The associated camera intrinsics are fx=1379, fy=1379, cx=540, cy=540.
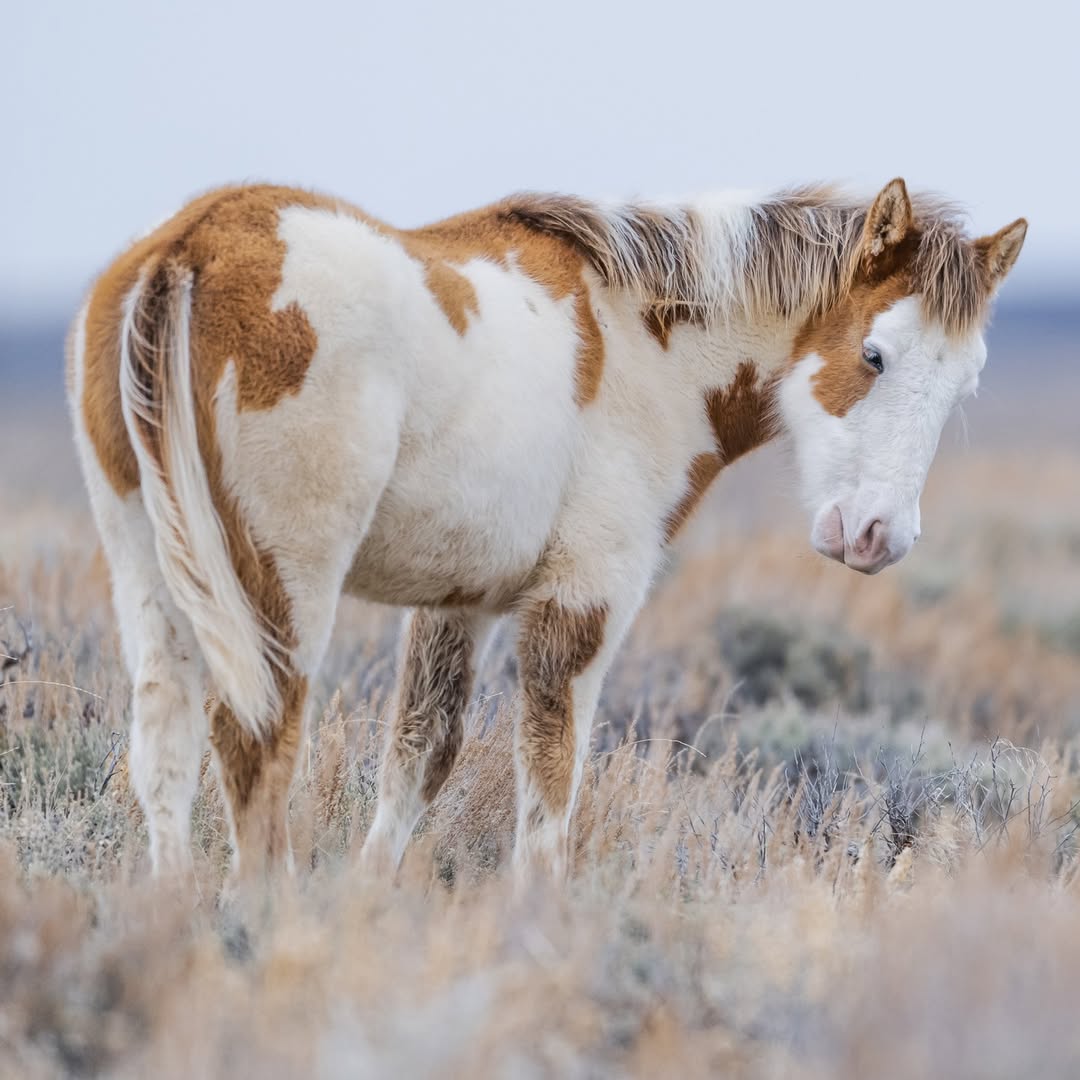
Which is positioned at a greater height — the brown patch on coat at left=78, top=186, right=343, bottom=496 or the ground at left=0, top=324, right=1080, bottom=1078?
the brown patch on coat at left=78, top=186, right=343, bottom=496

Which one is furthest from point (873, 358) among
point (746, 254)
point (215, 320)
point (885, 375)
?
point (215, 320)

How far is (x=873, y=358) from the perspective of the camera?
12.8 ft

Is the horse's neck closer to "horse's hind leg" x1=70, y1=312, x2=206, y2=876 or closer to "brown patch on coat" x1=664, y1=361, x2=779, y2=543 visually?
"brown patch on coat" x1=664, y1=361, x2=779, y2=543

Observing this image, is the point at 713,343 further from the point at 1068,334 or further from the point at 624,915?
the point at 1068,334

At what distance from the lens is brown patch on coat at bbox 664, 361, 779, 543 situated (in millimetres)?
4090

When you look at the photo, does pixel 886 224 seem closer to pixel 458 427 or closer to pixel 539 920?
pixel 458 427

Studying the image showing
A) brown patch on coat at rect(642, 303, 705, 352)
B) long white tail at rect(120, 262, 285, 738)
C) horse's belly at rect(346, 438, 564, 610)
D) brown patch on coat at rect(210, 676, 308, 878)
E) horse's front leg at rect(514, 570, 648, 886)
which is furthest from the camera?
brown patch on coat at rect(642, 303, 705, 352)

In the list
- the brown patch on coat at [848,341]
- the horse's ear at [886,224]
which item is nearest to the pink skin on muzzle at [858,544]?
the brown patch on coat at [848,341]

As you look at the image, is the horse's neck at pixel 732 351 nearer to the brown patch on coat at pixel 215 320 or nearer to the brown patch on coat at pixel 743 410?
the brown patch on coat at pixel 743 410

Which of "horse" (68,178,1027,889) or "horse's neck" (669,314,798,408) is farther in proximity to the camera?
"horse's neck" (669,314,798,408)

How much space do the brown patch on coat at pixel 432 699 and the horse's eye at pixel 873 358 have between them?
1.41m

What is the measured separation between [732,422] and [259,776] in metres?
1.81

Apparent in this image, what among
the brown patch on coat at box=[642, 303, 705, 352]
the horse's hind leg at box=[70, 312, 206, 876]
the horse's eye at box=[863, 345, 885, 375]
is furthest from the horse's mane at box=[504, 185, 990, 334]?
the horse's hind leg at box=[70, 312, 206, 876]

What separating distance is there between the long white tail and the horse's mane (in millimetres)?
1280
